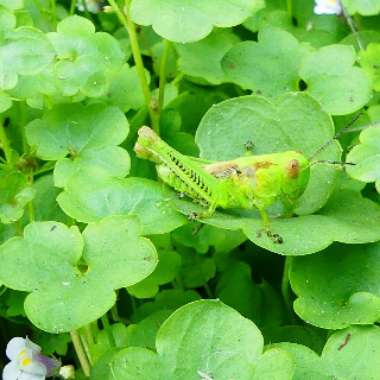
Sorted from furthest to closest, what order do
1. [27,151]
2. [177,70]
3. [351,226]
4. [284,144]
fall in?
[177,70] → [27,151] → [284,144] → [351,226]

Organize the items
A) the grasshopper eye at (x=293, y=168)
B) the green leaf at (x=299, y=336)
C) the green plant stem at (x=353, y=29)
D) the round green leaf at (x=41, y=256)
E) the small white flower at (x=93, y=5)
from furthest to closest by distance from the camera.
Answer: the small white flower at (x=93, y=5)
the green plant stem at (x=353, y=29)
the green leaf at (x=299, y=336)
the grasshopper eye at (x=293, y=168)
the round green leaf at (x=41, y=256)

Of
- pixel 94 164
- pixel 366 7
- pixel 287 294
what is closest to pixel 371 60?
pixel 366 7

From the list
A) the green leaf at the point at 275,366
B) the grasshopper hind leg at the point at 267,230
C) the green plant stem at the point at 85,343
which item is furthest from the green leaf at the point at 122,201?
the green leaf at the point at 275,366

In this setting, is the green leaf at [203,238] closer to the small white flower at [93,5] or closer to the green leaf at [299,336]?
the green leaf at [299,336]

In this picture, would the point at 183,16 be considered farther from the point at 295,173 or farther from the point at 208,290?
the point at 208,290

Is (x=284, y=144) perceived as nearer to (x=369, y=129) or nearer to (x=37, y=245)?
(x=369, y=129)

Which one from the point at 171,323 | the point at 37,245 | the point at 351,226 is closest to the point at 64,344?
the point at 37,245

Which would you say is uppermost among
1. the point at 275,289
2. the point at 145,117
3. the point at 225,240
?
the point at 145,117

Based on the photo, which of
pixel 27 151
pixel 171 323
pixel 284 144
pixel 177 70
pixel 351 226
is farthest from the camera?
pixel 177 70
